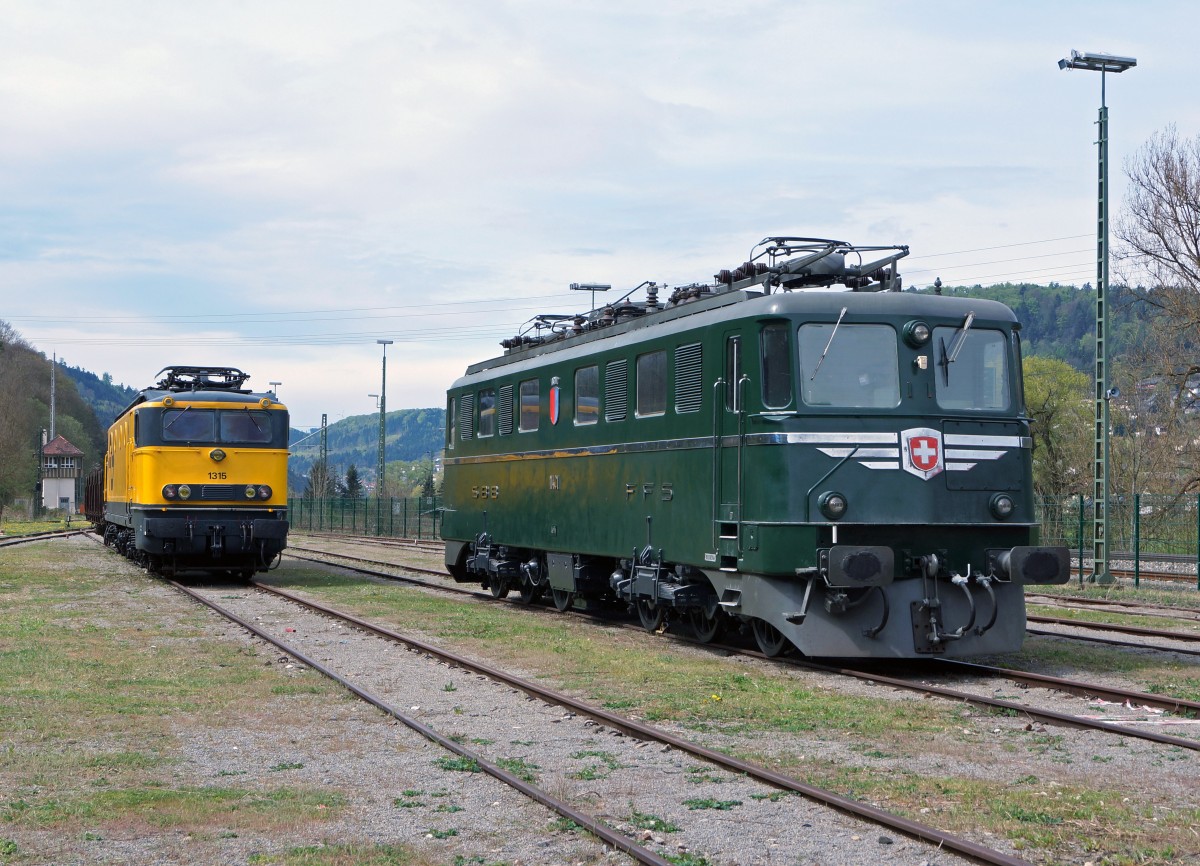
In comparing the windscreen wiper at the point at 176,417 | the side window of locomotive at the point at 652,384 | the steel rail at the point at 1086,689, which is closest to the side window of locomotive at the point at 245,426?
the windscreen wiper at the point at 176,417

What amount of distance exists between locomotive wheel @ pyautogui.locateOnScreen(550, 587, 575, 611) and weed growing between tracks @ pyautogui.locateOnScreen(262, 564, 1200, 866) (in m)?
2.47

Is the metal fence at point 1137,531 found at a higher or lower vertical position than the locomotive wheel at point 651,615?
higher

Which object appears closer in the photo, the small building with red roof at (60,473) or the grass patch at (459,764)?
the grass patch at (459,764)

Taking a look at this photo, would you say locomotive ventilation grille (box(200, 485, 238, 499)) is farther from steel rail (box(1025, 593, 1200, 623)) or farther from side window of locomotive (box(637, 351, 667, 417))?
steel rail (box(1025, 593, 1200, 623))

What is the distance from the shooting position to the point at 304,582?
82.4 feet

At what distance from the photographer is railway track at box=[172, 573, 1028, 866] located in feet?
21.1

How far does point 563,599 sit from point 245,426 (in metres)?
8.24

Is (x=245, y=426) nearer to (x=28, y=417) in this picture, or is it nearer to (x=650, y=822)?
(x=650, y=822)

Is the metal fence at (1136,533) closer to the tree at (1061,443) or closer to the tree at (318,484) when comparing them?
the tree at (1061,443)

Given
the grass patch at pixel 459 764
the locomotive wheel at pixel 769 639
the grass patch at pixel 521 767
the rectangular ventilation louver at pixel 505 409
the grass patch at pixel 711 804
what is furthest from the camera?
the rectangular ventilation louver at pixel 505 409

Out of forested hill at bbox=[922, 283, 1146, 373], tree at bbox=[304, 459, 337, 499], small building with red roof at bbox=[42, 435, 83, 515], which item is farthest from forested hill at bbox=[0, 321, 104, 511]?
forested hill at bbox=[922, 283, 1146, 373]

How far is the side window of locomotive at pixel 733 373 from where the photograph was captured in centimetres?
1290

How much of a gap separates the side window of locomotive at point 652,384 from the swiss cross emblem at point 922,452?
308cm

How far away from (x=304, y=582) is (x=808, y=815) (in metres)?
19.1
